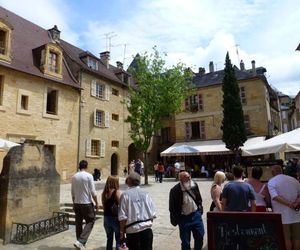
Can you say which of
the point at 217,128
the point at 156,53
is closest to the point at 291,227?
the point at 156,53

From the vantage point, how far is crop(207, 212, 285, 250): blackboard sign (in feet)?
11.4

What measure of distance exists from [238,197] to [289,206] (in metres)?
0.78

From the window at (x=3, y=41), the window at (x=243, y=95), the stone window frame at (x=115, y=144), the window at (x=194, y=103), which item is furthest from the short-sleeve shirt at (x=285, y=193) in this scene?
the window at (x=194, y=103)

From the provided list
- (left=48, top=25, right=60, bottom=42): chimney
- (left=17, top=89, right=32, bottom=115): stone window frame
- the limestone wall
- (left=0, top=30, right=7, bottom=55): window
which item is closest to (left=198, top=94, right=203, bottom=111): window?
(left=48, top=25, right=60, bottom=42): chimney

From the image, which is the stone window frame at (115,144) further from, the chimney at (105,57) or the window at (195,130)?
the window at (195,130)

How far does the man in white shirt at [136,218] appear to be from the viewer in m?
Answer: 4.09

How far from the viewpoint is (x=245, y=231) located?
3572 millimetres

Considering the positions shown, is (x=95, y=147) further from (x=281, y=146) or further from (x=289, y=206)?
(x=289, y=206)

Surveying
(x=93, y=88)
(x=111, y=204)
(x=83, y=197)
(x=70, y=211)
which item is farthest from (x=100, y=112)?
(x=111, y=204)

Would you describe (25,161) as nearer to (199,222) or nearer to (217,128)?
(199,222)

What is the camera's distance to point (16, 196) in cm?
740

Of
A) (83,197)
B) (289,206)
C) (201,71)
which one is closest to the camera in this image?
(289,206)

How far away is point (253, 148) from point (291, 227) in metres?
3.26

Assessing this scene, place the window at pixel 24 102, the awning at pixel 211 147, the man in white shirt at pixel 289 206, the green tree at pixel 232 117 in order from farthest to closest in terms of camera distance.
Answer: the awning at pixel 211 147
the green tree at pixel 232 117
the window at pixel 24 102
the man in white shirt at pixel 289 206
